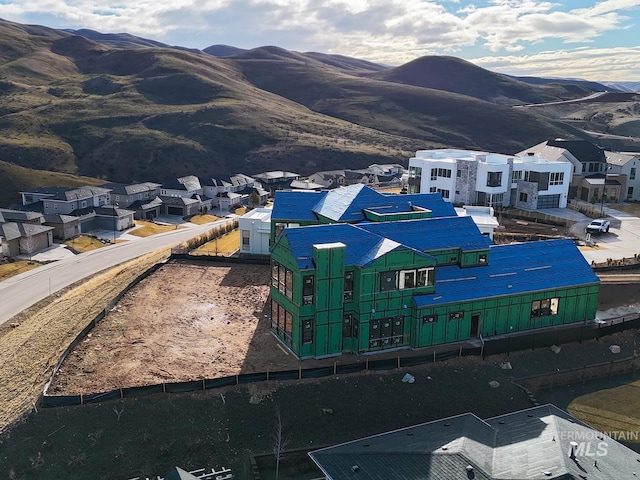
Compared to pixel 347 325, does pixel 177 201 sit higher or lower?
lower

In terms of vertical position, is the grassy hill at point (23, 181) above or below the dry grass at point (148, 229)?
above

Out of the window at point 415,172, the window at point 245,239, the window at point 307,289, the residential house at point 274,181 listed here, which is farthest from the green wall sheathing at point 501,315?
the residential house at point 274,181

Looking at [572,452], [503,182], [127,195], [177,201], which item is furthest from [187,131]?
[572,452]

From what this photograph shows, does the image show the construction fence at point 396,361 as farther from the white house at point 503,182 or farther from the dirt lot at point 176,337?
the white house at point 503,182

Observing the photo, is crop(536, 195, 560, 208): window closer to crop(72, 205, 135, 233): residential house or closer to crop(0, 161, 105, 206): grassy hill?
crop(72, 205, 135, 233): residential house

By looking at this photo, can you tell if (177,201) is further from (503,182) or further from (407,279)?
(407,279)

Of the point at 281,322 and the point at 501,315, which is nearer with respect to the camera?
the point at 281,322
